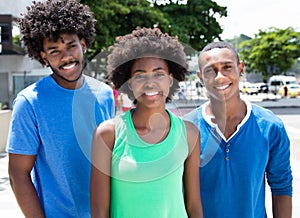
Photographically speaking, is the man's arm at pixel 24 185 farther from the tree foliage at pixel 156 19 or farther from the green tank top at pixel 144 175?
the tree foliage at pixel 156 19

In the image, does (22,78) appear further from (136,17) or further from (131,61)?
(131,61)

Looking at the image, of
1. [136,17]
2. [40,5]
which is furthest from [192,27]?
[40,5]

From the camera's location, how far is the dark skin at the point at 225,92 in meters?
2.15

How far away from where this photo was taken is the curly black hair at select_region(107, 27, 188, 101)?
1.94 metres

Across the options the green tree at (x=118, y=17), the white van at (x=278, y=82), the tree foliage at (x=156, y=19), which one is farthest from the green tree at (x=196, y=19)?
the white van at (x=278, y=82)

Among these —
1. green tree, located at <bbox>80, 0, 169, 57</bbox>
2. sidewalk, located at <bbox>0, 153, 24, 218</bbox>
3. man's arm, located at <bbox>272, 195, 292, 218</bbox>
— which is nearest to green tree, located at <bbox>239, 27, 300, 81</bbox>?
green tree, located at <bbox>80, 0, 169, 57</bbox>

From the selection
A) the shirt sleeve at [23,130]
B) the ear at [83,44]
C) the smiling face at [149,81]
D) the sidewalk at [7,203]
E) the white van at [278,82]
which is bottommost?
the sidewalk at [7,203]

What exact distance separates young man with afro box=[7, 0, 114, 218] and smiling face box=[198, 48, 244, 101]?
1.67ft

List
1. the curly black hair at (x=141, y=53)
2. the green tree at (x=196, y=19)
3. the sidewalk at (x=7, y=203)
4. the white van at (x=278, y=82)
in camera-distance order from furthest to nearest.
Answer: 1. the white van at (x=278, y=82)
2. the green tree at (x=196, y=19)
3. the sidewalk at (x=7, y=203)
4. the curly black hair at (x=141, y=53)

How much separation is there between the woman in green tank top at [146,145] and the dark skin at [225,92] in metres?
0.18

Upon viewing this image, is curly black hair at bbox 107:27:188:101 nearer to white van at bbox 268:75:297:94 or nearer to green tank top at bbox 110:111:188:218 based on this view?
green tank top at bbox 110:111:188:218

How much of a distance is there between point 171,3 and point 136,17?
552cm

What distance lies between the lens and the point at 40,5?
7.40 ft

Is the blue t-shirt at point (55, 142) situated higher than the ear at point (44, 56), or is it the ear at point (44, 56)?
the ear at point (44, 56)
